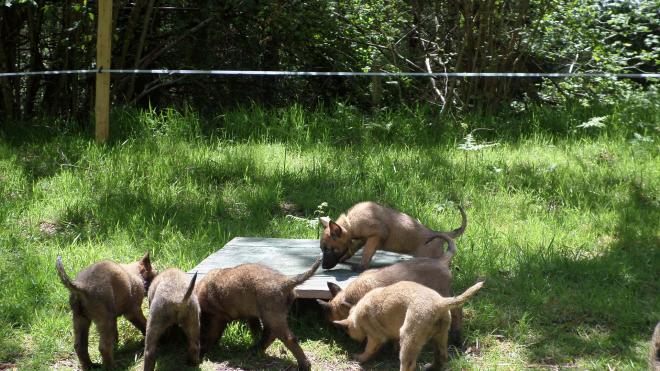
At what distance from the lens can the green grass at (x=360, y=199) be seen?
577 cm

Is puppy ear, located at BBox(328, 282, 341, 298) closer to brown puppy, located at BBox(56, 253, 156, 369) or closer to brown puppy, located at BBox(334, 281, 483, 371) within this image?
brown puppy, located at BBox(334, 281, 483, 371)

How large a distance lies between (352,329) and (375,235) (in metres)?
1.24

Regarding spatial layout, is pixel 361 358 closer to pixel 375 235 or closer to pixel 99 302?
pixel 375 235

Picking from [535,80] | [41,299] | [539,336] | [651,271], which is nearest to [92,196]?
[41,299]

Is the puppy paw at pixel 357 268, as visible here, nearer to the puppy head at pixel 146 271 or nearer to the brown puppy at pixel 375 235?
the brown puppy at pixel 375 235

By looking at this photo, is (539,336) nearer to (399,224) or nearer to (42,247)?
(399,224)

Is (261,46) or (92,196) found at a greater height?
(261,46)

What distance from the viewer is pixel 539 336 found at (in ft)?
18.7

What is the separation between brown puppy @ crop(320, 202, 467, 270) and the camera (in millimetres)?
6457

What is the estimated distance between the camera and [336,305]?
5680 millimetres

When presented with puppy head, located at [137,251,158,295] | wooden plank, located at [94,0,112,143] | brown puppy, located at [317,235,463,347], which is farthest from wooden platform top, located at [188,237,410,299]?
wooden plank, located at [94,0,112,143]

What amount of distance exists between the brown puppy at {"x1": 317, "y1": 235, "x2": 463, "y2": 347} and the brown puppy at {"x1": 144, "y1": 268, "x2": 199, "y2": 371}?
2.95 ft

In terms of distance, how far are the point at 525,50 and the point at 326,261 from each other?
5.40m

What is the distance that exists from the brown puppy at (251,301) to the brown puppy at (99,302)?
1.72ft
